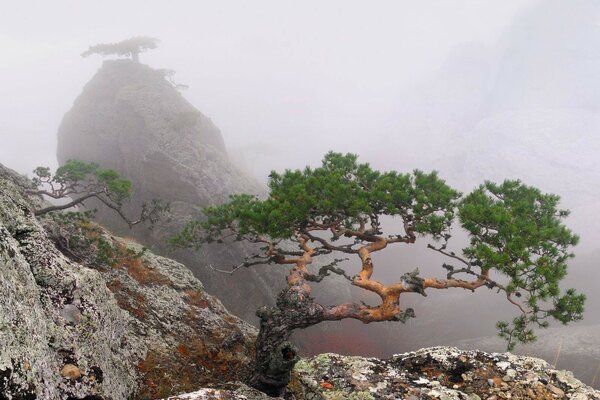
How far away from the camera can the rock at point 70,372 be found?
5.88 meters

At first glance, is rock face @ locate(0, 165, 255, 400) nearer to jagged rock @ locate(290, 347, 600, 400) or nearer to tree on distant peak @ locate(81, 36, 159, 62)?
jagged rock @ locate(290, 347, 600, 400)

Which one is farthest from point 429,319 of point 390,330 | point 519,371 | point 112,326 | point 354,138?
point 354,138

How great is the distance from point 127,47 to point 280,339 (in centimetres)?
6087

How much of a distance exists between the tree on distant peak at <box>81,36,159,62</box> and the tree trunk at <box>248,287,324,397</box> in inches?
2343

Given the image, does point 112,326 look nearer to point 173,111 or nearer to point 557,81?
point 173,111

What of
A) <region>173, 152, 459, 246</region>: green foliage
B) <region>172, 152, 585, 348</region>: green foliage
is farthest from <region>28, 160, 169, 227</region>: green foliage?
<region>173, 152, 459, 246</region>: green foliage

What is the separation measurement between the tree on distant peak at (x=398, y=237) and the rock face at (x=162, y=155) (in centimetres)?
2273

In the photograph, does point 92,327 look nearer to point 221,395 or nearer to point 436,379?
point 221,395

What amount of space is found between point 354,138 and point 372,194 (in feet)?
376

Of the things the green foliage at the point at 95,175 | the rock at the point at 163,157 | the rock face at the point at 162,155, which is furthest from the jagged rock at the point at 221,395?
the rock face at the point at 162,155

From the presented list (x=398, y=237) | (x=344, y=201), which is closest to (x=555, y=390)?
(x=398, y=237)

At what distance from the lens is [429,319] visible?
48.0 metres

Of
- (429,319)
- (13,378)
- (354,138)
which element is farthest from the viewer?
(354,138)

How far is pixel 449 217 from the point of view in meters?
11.4
